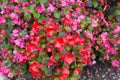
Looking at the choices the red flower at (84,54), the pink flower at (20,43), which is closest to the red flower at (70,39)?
the red flower at (84,54)

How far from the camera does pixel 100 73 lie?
10.3 ft

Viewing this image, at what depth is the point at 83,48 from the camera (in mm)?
2652

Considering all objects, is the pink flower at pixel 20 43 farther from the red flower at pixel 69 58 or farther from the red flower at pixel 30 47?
the red flower at pixel 69 58

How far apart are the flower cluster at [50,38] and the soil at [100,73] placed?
24cm

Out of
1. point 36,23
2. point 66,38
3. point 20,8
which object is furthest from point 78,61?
point 20,8

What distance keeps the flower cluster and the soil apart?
0.78 feet

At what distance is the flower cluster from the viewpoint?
2.61 metres

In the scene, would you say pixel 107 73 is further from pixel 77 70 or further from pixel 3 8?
pixel 3 8

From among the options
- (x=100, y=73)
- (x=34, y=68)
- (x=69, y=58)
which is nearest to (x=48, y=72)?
(x=34, y=68)

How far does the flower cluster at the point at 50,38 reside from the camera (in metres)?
2.61

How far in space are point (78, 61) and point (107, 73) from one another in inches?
21.9

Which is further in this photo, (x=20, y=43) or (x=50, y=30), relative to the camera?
(x=20, y=43)

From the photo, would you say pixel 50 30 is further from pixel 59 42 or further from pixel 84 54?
pixel 84 54

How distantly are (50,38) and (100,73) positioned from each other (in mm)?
785
